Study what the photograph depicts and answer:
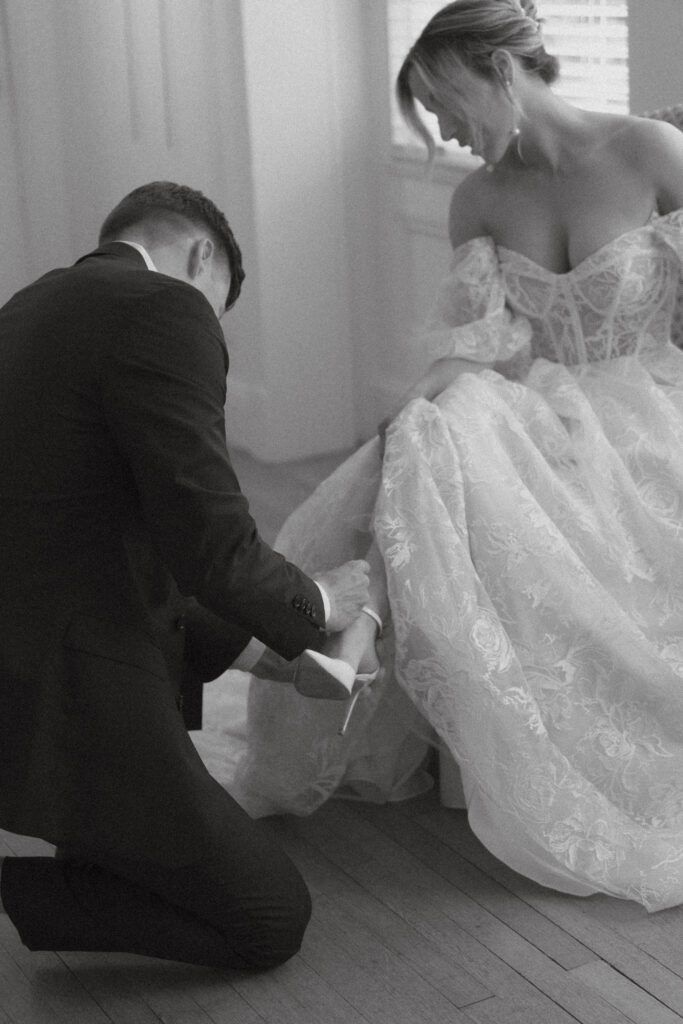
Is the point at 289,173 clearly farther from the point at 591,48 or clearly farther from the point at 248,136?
the point at 591,48

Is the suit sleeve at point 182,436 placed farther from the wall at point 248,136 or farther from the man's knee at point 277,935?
the wall at point 248,136

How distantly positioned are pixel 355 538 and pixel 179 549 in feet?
2.01

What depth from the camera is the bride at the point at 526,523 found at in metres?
2.14

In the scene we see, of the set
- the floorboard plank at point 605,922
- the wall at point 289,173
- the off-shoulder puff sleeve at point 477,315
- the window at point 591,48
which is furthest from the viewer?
the wall at point 289,173

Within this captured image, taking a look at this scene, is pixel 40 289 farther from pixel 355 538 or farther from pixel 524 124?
pixel 524 124

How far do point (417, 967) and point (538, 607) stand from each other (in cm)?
55

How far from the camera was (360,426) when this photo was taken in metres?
4.74

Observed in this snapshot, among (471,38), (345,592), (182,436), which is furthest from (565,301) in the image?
(182,436)

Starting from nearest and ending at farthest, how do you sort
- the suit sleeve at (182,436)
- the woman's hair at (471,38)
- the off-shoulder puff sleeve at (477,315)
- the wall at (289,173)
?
the suit sleeve at (182,436) < the woman's hair at (471,38) < the off-shoulder puff sleeve at (477,315) < the wall at (289,173)

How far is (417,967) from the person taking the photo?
202 cm

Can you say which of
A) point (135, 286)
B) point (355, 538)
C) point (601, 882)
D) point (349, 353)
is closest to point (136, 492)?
point (135, 286)

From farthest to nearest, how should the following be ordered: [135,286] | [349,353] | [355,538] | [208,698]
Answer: [349,353]
[208,698]
[355,538]
[135,286]

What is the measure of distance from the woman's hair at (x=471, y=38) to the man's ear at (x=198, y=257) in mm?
680

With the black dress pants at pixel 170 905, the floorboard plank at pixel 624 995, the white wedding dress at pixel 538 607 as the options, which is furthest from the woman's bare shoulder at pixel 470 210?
the floorboard plank at pixel 624 995
